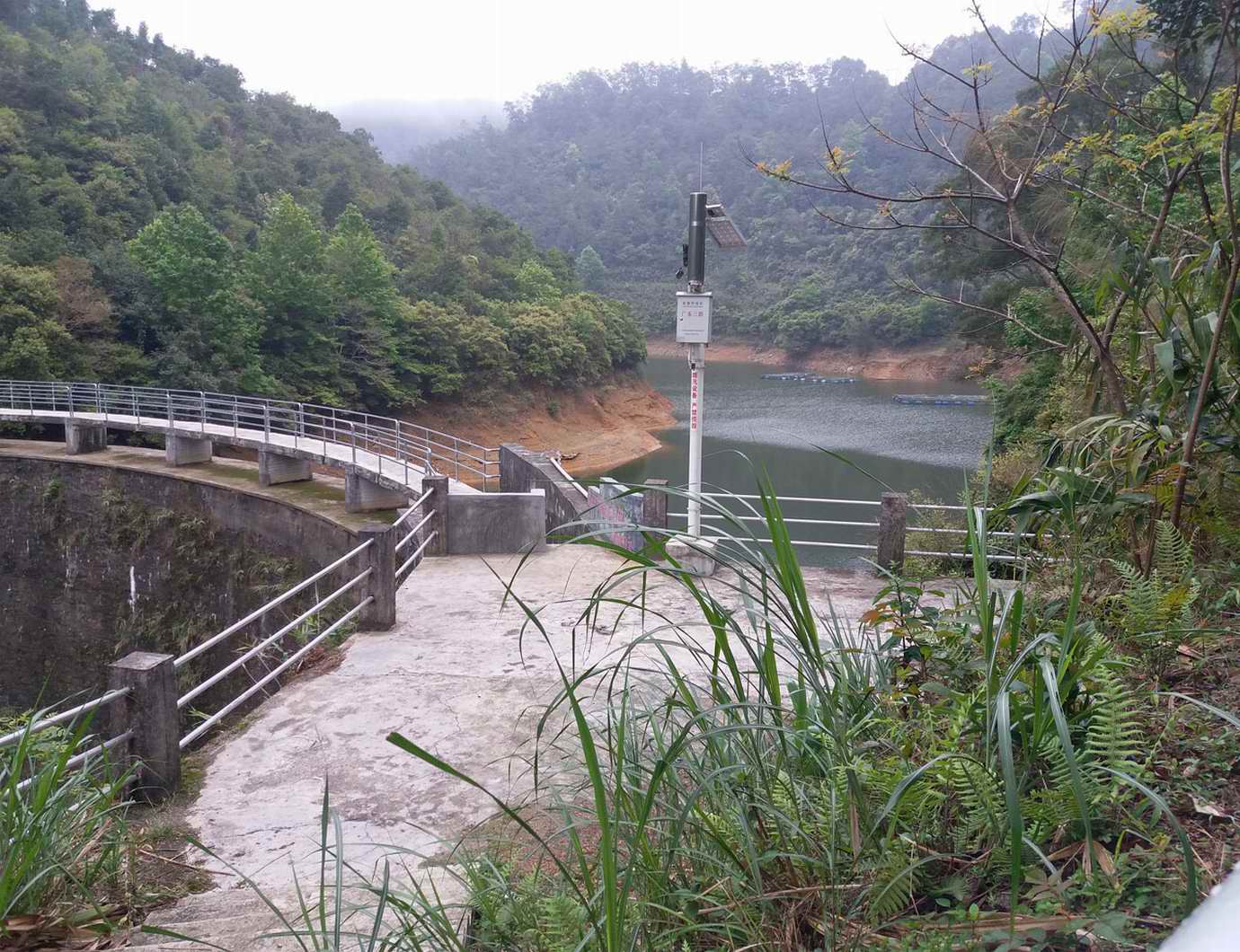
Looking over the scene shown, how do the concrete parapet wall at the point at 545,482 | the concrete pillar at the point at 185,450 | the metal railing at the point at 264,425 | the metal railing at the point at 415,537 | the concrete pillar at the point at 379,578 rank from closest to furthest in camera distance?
the concrete pillar at the point at 379,578
the metal railing at the point at 415,537
the concrete parapet wall at the point at 545,482
the metal railing at the point at 264,425
the concrete pillar at the point at 185,450

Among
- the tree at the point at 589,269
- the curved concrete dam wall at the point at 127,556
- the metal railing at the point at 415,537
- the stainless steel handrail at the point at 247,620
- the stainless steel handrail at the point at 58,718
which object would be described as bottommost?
the curved concrete dam wall at the point at 127,556

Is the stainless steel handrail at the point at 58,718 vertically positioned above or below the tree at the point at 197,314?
below

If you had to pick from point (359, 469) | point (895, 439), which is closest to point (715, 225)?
point (359, 469)

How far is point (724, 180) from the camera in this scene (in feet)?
323

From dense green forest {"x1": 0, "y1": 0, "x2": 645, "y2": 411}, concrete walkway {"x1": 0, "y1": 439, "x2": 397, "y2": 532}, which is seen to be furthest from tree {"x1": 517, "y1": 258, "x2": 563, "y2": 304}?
concrete walkway {"x1": 0, "y1": 439, "x2": 397, "y2": 532}

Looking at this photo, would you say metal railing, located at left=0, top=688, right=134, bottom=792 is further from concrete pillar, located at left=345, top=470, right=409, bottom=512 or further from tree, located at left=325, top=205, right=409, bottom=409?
tree, located at left=325, top=205, right=409, bottom=409

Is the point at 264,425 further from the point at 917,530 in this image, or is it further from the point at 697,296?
the point at 917,530

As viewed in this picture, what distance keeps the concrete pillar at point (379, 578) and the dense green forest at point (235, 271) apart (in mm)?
21457

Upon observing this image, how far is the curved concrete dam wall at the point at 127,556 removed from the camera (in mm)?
14602

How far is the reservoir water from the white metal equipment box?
34.0ft

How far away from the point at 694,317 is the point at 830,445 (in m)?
27.2

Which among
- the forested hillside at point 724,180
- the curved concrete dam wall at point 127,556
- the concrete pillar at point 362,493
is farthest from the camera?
the forested hillside at point 724,180

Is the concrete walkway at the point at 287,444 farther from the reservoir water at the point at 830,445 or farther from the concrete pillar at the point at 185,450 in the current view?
the reservoir water at the point at 830,445

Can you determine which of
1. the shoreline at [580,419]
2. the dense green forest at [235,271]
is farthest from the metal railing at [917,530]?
the shoreline at [580,419]
